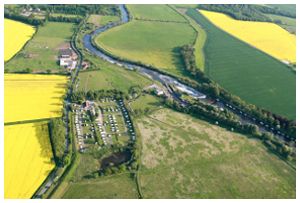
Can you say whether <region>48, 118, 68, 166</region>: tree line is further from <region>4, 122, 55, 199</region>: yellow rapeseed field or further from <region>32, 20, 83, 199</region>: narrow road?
<region>4, 122, 55, 199</region>: yellow rapeseed field

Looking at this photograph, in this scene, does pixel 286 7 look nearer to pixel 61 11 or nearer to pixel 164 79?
pixel 164 79

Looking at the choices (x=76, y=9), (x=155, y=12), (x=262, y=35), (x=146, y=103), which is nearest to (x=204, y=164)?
(x=146, y=103)

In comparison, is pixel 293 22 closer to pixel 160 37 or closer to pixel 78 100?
pixel 160 37

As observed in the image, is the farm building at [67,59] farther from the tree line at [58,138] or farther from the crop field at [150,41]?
the tree line at [58,138]

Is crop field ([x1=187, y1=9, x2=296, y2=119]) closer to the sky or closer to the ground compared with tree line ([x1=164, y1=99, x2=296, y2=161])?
closer to the sky

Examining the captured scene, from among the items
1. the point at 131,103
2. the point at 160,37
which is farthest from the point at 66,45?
the point at 131,103

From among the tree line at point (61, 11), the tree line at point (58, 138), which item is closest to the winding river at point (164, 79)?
the tree line at point (61, 11)

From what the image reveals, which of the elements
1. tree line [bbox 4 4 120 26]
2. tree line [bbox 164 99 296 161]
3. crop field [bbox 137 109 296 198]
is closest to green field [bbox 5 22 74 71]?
tree line [bbox 4 4 120 26]
